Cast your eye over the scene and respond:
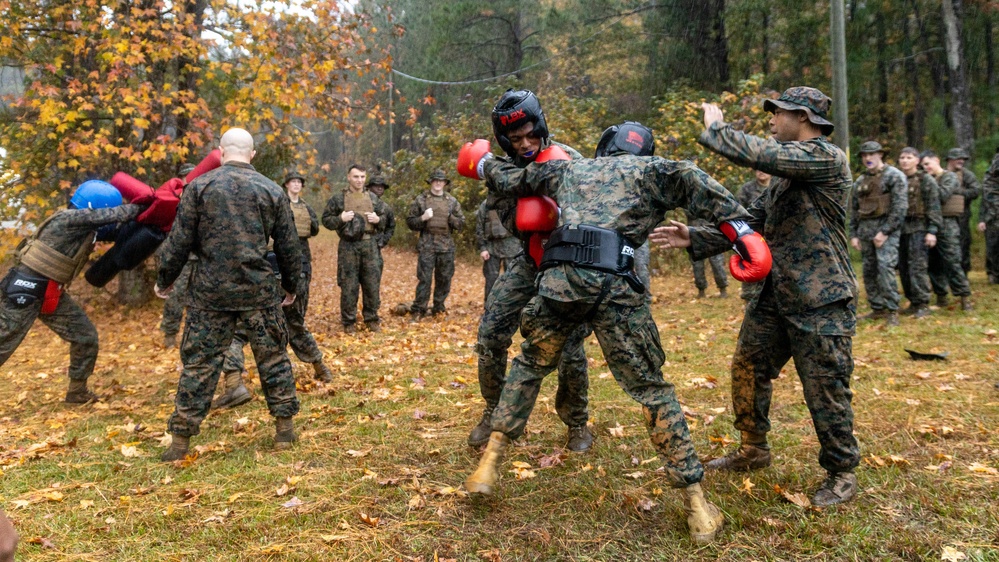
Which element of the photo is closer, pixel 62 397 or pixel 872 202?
pixel 62 397

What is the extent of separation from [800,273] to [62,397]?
22.2 feet

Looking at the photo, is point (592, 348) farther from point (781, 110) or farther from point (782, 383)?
point (781, 110)

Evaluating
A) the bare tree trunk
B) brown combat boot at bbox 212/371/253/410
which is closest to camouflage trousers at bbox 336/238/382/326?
brown combat boot at bbox 212/371/253/410

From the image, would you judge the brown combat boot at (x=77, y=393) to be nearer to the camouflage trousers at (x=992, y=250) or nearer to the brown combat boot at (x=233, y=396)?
the brown combat boot at (x=233, y=396)

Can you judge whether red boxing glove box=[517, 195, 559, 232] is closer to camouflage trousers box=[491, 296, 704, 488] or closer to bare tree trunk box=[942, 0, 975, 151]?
camouflage trousers box=[491, 296, 704, 488]

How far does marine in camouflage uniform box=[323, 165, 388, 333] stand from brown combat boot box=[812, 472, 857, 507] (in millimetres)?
7582

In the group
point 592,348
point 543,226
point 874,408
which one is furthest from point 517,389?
point 592,348

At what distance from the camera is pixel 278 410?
5.03m

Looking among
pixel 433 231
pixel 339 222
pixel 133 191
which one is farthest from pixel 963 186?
pixel 133 191

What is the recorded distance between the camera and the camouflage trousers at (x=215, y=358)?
478cm

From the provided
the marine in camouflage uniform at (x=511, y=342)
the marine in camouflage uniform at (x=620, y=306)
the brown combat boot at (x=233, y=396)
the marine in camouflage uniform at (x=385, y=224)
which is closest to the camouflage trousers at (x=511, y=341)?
the marine in camouflage uniform at (x=511, y=342)

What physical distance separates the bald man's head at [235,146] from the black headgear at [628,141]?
2.50 m

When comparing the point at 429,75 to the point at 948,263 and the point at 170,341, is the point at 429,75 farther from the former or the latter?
the point at 948,263

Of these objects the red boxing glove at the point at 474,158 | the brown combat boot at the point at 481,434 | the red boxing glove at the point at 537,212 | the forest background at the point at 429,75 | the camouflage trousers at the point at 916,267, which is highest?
the forest background at the point at 429,75
